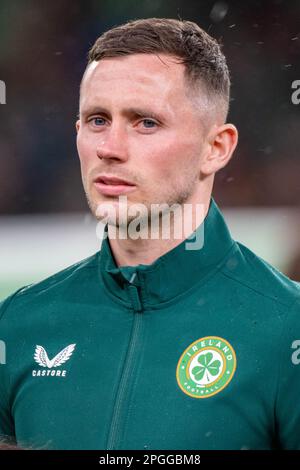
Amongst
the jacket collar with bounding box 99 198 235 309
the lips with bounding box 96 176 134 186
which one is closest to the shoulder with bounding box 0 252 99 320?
the jacket collar with bounding box 99 198 235 309

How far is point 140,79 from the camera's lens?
2168mm

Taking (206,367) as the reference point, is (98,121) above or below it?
above

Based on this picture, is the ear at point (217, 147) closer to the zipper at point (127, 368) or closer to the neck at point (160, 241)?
the neck at point (160, 241)

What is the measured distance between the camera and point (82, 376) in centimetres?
217

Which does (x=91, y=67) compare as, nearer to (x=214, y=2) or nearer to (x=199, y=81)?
(x=199, y=81)

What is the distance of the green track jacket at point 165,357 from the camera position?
2025mm

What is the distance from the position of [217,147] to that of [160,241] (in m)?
0.33

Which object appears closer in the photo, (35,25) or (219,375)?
(219,375)

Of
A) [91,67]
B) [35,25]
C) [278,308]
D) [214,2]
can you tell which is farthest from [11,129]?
[278,308]

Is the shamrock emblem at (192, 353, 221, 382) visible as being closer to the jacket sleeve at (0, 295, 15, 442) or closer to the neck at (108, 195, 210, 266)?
the neck at (108, 195, 210, 266)

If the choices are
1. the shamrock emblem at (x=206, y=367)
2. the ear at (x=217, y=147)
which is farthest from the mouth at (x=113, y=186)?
the shamrock emblem at (x=206, y=367)

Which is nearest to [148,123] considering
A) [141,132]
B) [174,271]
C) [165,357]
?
[141,132]

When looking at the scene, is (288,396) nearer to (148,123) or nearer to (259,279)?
(259,279)

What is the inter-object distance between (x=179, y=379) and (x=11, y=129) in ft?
15.6
